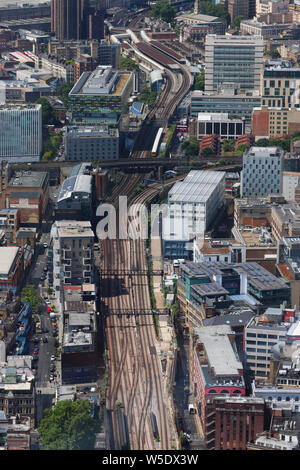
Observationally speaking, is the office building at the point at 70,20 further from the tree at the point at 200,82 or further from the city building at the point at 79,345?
the city building at the point at 79,345

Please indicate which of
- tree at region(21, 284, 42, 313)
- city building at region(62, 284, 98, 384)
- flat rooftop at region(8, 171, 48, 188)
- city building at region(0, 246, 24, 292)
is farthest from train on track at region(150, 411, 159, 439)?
flat rooftop at region(8, 171, 48, 188)

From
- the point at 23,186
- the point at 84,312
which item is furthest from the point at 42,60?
the point at 84,312

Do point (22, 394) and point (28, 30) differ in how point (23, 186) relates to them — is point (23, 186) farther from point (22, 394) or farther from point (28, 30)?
point (28, 30)

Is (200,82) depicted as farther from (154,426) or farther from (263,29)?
(154,426)

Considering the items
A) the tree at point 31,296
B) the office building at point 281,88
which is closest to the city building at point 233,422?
the tree at point 31,296

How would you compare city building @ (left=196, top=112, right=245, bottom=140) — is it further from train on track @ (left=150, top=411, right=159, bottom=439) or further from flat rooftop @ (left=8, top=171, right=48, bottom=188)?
train on track @ (left=150, top=411, right=159, bottom=439)
